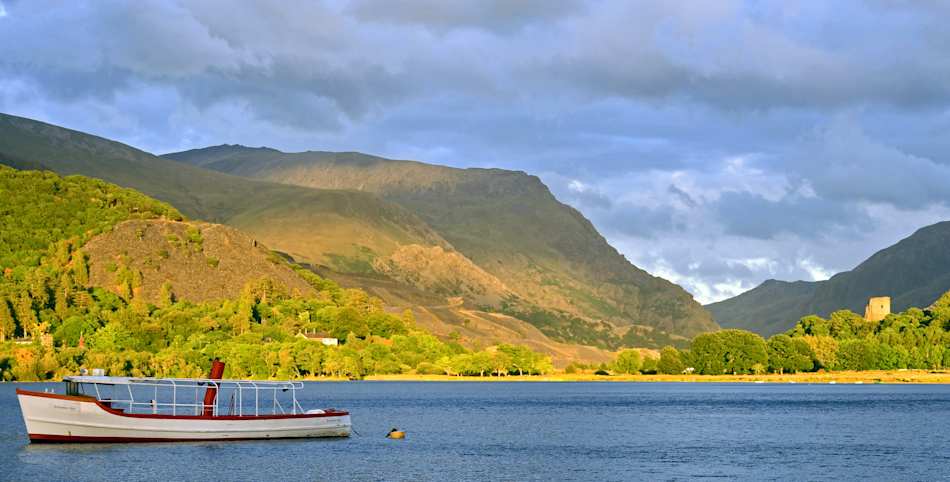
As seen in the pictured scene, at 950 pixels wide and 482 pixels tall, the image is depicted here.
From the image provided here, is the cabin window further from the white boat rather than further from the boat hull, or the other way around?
the boat hull

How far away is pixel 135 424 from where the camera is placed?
380 ft

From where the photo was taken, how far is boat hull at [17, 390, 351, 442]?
368 ft

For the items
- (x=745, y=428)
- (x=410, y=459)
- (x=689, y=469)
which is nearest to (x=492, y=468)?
(x=410, y=459)

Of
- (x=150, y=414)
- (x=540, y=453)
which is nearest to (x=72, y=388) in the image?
(x=150, y=414)

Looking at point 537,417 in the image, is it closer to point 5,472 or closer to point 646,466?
point 646,466

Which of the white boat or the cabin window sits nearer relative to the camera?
the white boat

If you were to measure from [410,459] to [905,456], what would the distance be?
47460mm

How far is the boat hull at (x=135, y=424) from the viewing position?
11217cm

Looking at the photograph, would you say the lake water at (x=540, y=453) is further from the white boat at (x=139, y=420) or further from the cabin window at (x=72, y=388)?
the cabin window at (x=72, y=388)

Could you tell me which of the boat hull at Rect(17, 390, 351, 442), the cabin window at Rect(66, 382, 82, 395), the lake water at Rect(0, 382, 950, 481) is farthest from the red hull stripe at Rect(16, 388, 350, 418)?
the lake water at Rect(0, 382, 950, 481)

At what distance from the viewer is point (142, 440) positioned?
11769cm

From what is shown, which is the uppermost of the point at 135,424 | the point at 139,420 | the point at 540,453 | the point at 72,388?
the point at 72,388

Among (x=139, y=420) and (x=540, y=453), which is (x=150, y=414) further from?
(x=540, y=453)

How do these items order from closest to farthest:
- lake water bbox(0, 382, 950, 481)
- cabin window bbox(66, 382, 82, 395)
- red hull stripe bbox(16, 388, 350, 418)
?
lake water bbox(0, 382, 950, 481) → red hull stripe bbox(16, 388, 350, 418) → cabin window bbox(66, 382, 82, 395)
